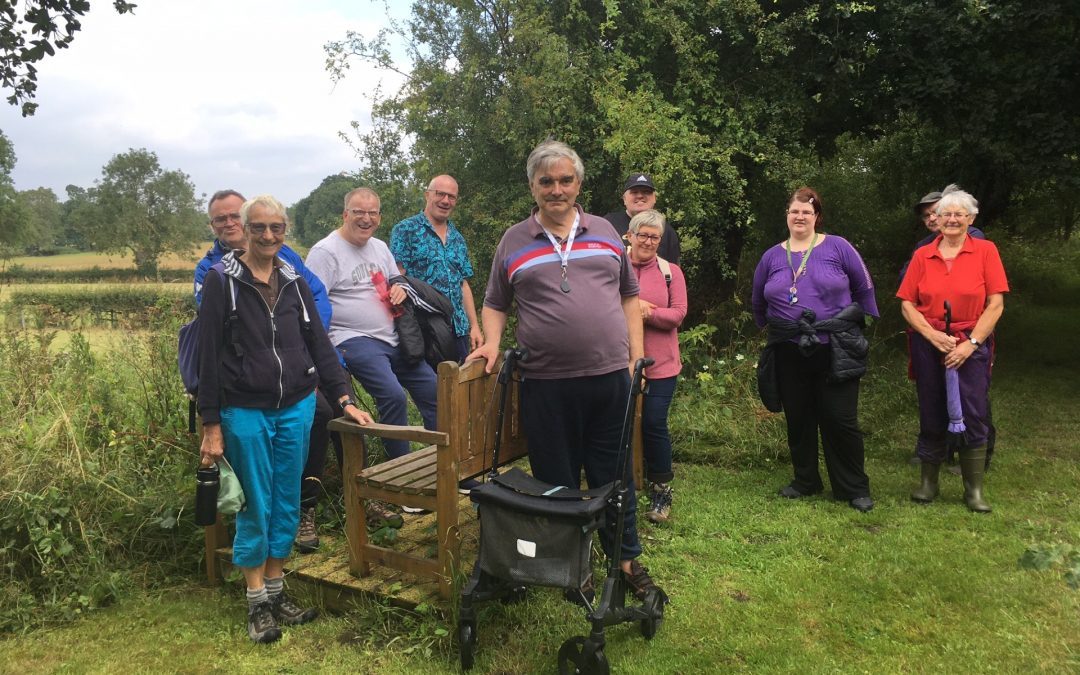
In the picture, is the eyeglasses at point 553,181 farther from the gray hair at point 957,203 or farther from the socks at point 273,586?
the gray hair at point 957,203

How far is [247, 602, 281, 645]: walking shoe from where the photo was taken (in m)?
3.42

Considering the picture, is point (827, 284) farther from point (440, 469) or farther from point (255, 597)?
point (255, 597)

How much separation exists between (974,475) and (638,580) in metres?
2.82

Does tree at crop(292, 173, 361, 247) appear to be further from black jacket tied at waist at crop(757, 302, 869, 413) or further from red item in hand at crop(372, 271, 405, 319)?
black jacket tied at waist at crop(757, 302, 869, 413)

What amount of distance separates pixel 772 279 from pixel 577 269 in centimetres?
232

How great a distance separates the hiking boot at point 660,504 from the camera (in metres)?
4.83

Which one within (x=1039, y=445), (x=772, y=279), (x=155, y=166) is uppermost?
(x=155, y=166)

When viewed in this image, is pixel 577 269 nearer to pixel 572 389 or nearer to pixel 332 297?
pixel 572 389

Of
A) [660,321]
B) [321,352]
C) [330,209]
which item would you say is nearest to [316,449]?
[321,352]

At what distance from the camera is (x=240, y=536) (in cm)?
342

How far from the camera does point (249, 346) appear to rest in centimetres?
330

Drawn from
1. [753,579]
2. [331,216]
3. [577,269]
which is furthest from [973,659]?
[331,216]

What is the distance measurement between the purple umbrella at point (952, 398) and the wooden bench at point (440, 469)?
2.97 m

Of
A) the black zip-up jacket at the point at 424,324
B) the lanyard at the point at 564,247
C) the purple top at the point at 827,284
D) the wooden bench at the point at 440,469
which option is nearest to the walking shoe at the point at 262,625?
the wooden bench at the point at 440,469
